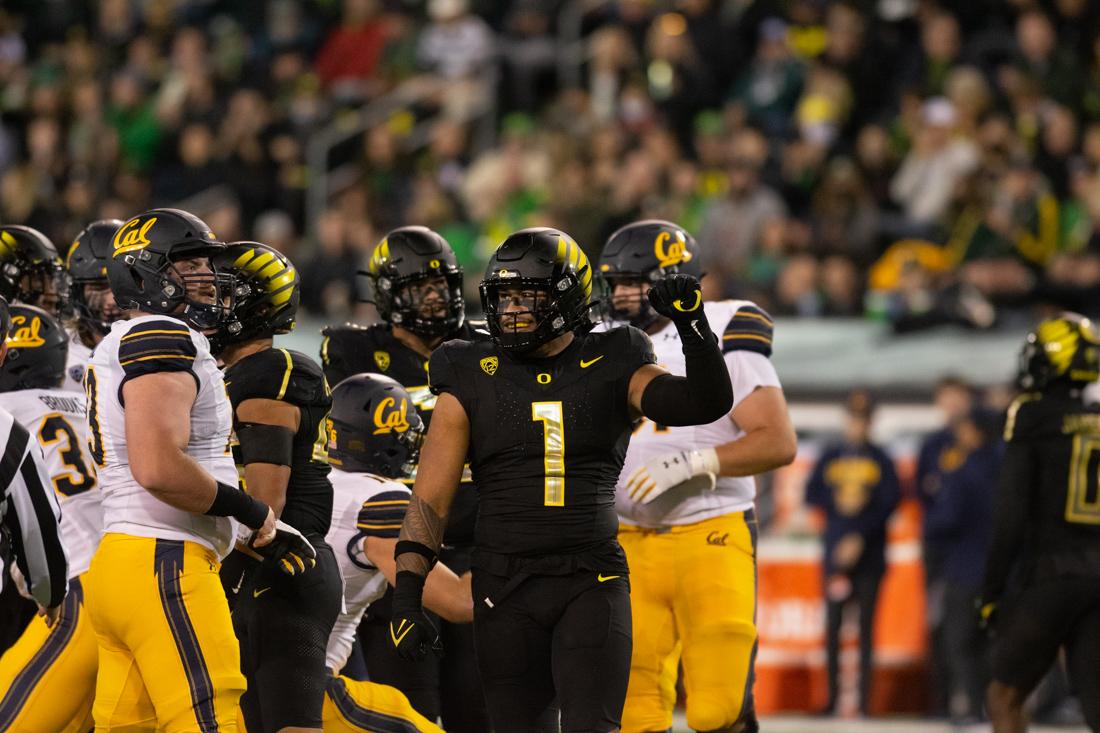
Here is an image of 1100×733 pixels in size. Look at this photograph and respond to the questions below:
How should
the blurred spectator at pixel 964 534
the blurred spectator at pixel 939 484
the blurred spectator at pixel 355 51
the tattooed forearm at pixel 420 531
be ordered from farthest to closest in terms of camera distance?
the blurred spectator at pixel 355 51
the blurred spectator at pixel 939 484
the blurred spectator at pixel 964 534
the tattooed forearm at pixel 420 531

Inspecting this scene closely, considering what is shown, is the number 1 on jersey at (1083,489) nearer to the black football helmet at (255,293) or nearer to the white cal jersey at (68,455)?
the black football helmet at (255,293)

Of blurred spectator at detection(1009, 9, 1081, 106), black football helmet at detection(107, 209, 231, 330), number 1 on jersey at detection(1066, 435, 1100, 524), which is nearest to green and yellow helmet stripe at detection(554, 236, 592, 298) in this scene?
black football helmet at detection(107, 209, 231, 330)

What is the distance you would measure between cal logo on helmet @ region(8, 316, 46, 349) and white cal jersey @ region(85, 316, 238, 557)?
1.11 metres

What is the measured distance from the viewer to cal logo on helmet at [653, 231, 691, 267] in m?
6.83

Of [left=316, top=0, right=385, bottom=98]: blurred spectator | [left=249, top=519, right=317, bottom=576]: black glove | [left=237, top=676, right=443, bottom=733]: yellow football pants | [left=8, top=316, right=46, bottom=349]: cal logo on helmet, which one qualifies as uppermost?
[left=316, top=0, right=385, bottom=98]: blurred spectator

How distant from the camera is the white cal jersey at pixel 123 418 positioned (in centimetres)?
503

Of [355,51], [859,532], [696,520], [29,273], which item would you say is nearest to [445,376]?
[696,520]

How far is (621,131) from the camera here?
14.4 meters

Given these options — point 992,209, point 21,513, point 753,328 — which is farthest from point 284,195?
point 21,513

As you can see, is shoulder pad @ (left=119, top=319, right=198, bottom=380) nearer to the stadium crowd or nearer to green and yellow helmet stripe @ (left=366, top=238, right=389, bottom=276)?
green and yellow helmet stripe @ (left=366, top=238, right=389, bottom=276)

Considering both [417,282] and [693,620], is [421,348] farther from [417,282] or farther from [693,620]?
[693,620]

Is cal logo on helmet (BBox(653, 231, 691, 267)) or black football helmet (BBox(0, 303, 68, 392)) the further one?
cal logo on helmet (BBox(653, 231, 691, 267))

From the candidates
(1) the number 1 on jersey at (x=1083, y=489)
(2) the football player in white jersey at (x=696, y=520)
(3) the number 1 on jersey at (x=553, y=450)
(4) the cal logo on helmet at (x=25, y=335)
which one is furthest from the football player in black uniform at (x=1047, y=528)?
(4) the cal logo on helmet at (x=25, y=335)

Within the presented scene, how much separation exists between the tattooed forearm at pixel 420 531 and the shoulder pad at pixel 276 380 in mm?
532
